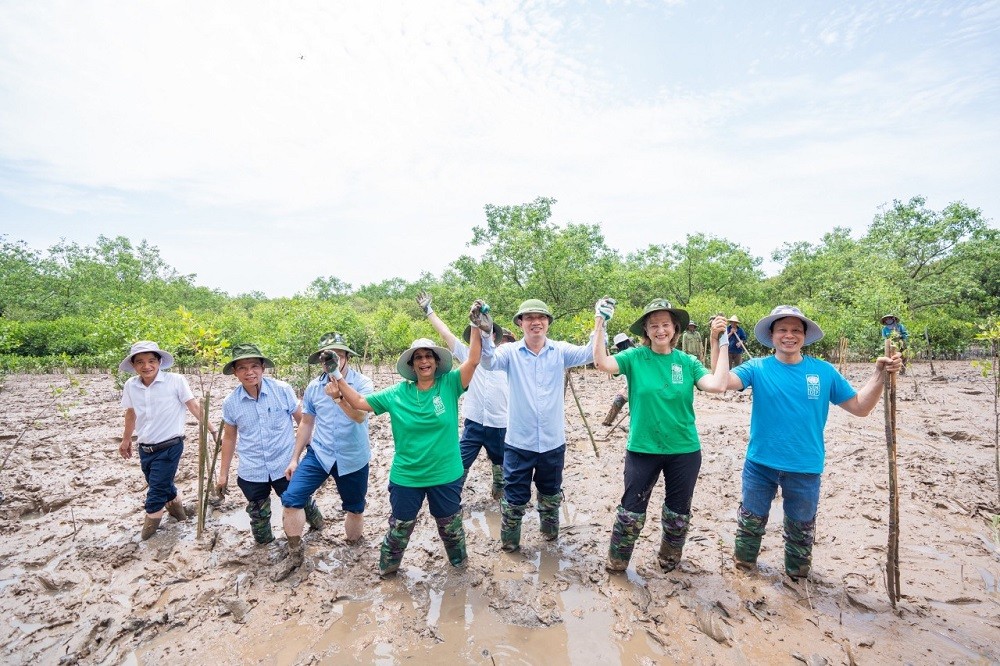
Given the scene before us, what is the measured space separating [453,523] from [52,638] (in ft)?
9.03

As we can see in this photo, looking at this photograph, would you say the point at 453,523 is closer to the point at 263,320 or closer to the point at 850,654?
the point at 850,654

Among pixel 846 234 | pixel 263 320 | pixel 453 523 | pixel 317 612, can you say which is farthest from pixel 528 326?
pixel 846 234

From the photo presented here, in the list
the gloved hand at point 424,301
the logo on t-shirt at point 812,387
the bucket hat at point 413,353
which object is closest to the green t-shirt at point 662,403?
the logo on t-shirt at point 812,387

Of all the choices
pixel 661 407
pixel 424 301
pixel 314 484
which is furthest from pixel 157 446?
pixel 661 407

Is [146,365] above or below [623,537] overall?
above

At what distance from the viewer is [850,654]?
2.59 m

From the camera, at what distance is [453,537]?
358cm

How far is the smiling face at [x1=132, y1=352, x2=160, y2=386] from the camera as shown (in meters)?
4.35

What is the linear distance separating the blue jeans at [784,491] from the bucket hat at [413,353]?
7.28 ft

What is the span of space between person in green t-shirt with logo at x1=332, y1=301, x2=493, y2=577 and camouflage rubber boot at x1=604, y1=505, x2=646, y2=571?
1.23 m

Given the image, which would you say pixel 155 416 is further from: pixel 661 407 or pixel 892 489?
pixel 892 489

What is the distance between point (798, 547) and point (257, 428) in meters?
4.23

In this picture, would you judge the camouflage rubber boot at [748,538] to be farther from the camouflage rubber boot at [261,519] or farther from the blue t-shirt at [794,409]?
the camouflage rubber boot at [261,519]

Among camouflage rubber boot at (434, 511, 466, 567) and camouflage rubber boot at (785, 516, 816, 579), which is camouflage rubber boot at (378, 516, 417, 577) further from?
camouflage rubber boot at (785, 516, 816, 579)
